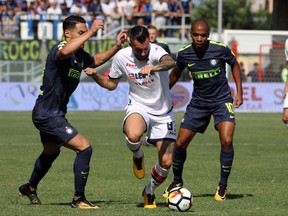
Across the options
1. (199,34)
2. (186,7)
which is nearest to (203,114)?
(199,34)

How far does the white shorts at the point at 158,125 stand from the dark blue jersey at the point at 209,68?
3.19 ft

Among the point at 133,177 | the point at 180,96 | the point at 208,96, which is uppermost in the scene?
the point at 208,96

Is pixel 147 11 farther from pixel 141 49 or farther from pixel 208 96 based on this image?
pixel 141 49

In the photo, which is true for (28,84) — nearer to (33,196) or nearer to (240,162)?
(240,162)

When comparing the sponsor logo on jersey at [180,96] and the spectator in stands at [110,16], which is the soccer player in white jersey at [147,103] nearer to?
the sponsor logo on jersey at [180,96]

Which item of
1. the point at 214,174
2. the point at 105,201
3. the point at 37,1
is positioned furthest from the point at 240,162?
the point at 37,1

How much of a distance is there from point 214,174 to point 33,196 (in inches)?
162

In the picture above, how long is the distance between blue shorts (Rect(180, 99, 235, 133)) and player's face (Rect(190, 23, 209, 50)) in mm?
808

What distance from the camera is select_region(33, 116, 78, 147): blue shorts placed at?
30.9 feet

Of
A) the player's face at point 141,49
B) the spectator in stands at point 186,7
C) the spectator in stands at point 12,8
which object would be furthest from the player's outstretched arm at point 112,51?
the spectator in stands at point 186,7

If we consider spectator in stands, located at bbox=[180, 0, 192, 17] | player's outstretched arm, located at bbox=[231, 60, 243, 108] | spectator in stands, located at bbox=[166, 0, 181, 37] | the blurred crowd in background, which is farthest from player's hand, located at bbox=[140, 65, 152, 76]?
spectator in stands, located at bbox=[180, 0, 192, 17]

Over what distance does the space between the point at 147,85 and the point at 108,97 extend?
22.0m

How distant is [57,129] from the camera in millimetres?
9438

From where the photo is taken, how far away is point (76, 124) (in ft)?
80.8
